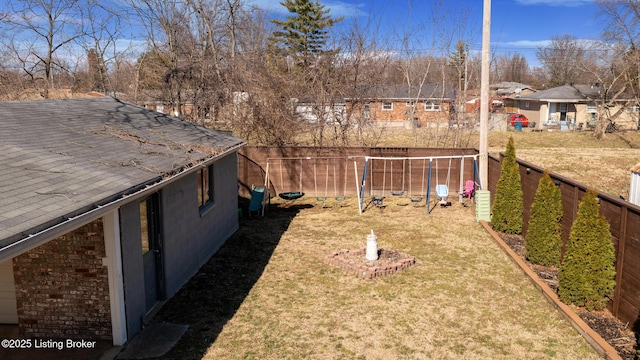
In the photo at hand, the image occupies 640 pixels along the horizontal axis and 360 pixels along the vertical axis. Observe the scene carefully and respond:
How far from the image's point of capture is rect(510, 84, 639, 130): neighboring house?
1329 inches

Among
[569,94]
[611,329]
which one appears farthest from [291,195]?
[569,94]

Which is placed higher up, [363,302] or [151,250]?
[151,250]

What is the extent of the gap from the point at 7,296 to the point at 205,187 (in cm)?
422

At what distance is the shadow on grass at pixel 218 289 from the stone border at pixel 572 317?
4.83m

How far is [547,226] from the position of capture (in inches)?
340

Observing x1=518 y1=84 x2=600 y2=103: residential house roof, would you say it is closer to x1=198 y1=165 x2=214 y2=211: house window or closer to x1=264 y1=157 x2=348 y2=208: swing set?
x1=264 y1=157 x2=348 y2=208: swing set

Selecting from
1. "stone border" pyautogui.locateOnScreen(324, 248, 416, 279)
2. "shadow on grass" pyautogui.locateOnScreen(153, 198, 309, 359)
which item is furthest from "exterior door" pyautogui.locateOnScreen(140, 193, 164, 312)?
"stone border" pyautogui.locateOnScreen(324, 248, 416, 279)

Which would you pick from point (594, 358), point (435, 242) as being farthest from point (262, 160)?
point (594, 358)

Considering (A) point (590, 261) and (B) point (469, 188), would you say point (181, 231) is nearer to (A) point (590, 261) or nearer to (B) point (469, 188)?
(A) point (590, 261)

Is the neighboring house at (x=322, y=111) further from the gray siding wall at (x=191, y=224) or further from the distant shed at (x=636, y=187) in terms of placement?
the distant shed at (x=636, y=187)

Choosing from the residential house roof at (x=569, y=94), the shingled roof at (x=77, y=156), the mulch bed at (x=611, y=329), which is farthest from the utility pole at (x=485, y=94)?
the residential house roof at (x=569, y=94)

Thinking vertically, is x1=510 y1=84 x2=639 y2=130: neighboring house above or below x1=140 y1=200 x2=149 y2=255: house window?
above

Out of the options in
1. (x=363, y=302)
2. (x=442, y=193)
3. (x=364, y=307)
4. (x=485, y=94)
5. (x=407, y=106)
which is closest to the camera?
(x=364, y=307)

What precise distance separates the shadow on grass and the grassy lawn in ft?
0.07
